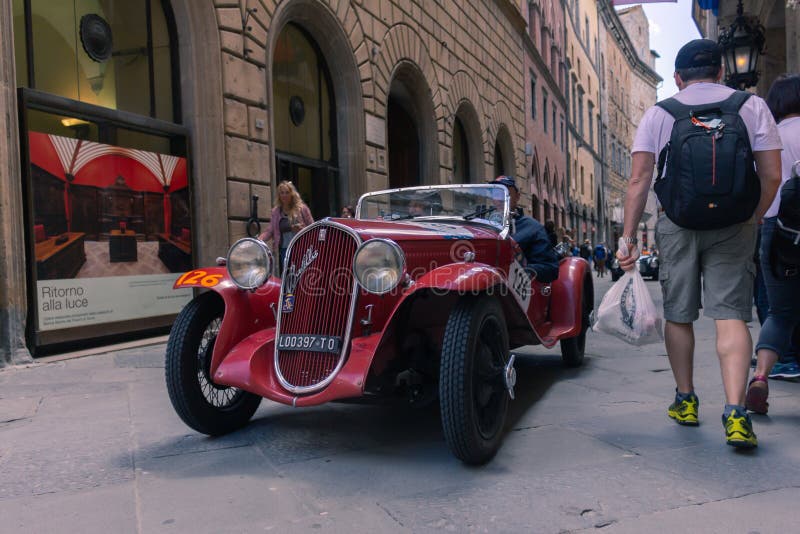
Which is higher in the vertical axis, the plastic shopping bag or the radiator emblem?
the radiator emblem

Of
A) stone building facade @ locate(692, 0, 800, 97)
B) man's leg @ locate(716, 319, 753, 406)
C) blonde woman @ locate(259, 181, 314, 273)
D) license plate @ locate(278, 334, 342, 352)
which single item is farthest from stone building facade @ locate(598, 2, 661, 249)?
license plate @ locate(278, 334, 342, 352)

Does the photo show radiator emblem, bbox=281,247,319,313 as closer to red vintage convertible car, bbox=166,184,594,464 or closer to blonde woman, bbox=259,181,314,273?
red vintage convertible car, bbox=166,184,594,464

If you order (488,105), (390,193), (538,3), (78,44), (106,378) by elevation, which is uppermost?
(538,3)

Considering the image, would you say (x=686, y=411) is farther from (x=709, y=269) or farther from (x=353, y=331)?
(x=353, y=331)

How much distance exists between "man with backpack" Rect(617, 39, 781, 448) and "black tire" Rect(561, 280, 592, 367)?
1.66m

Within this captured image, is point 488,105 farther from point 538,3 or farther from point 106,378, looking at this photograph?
point 106,378

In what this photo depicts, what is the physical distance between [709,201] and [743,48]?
7.55m

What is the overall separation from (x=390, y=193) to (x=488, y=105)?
1458 cm

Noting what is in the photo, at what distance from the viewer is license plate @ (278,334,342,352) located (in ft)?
9.80

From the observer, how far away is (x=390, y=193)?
472 cm

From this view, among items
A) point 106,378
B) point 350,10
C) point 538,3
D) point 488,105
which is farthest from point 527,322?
point 538,3

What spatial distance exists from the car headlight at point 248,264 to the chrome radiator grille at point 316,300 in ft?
0.53

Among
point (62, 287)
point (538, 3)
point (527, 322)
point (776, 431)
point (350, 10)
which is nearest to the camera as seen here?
point (776, 431)

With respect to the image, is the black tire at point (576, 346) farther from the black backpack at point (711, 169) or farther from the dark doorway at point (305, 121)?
the dark doorway at point (305, 121)
